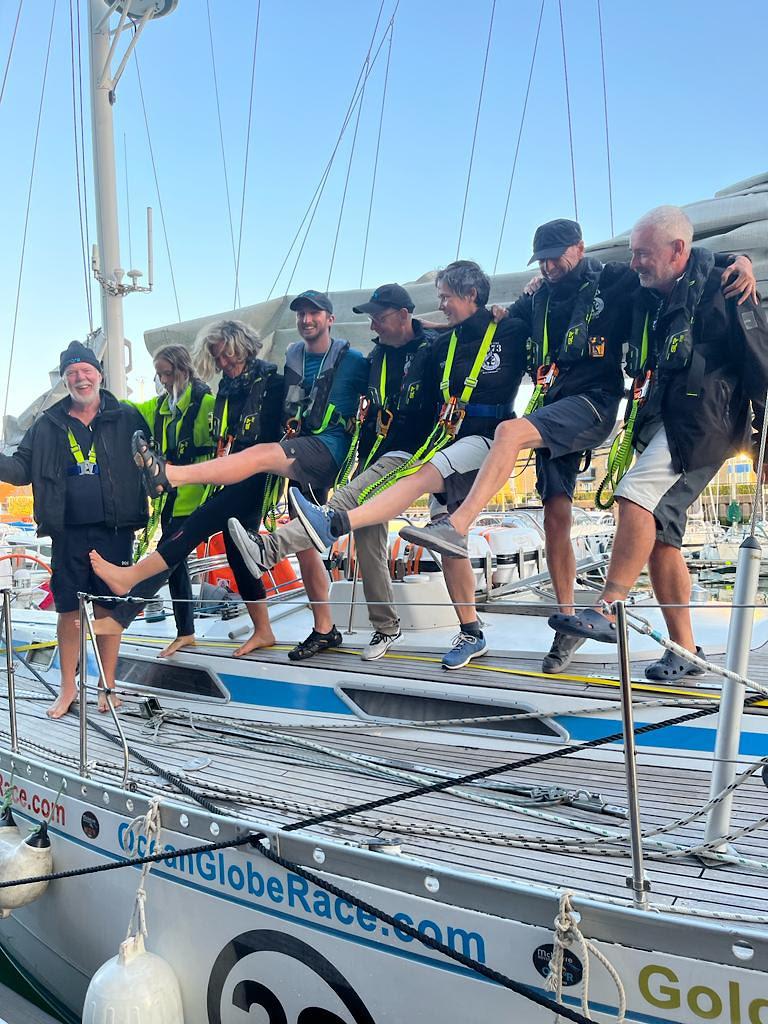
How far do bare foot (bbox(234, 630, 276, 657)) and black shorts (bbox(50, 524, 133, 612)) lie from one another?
29.5 inches

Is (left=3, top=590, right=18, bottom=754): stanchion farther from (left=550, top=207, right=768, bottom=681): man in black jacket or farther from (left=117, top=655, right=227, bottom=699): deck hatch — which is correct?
(left=550, top=207, right=768, bottom=681): man in black jacket

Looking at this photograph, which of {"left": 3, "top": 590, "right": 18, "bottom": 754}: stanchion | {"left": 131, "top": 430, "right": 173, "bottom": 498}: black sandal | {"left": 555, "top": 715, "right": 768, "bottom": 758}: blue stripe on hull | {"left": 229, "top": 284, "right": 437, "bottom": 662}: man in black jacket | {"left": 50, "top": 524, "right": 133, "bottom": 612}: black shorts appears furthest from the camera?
{"left": 131, "top": 430, "right": 173, "bottom": 498}: black sandal

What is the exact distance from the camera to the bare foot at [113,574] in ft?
14.5

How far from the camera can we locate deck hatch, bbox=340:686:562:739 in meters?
3.38

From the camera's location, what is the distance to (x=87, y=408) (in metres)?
4.52

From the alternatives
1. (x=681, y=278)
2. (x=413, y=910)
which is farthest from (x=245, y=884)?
(x=681, y=278)

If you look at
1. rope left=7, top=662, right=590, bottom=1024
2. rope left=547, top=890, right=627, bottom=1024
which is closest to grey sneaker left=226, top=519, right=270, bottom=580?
rope left=7, top=662, right=590, bottom=1024

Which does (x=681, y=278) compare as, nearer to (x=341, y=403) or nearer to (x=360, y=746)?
(x=341, y=403)

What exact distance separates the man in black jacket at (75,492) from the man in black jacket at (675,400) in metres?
2.53

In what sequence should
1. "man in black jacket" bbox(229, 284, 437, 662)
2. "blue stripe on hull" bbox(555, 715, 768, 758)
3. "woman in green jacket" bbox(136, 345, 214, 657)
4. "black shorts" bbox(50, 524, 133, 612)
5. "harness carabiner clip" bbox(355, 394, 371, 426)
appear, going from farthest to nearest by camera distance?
"woman in green jacket" bbox(136, 345, 214, 657)
"black shorts" bbox(50, 524, 133, 612)
"harness carabiner clip" bbox(355, 394, 371, 426)
"man in black jacket" bbox(229, 284, 437, 662)
"blue stripe on hull" bbox(555, 715, 768, 758)

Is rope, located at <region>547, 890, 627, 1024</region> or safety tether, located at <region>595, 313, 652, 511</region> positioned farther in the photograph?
safety tether, located at <region>595, 313, 652, 511</region>

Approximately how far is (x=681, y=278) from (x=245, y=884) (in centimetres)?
278

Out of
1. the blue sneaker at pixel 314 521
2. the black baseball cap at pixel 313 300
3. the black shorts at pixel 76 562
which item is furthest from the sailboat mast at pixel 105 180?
the blue sneaker at pixel 314 521

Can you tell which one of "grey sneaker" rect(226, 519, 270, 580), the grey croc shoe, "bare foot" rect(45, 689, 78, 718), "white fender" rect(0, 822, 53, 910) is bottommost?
"white fender" rect(0, 822, 53, 910)
